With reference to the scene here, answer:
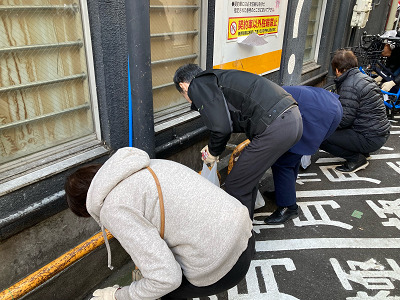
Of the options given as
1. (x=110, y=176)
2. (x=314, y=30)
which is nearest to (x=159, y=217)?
(x=110, y=176)

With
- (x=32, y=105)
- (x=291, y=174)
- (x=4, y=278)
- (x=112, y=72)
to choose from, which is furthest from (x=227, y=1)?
(x=4, y=278)

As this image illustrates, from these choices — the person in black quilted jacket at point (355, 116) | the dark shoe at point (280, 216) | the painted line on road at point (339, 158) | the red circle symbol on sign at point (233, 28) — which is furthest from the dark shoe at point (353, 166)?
the red circle symbol on sign at point (233, 28)

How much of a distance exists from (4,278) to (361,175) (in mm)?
4218

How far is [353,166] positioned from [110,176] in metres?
4.04

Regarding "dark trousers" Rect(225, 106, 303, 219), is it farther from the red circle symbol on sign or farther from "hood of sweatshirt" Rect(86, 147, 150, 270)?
the red circle symbol on sign

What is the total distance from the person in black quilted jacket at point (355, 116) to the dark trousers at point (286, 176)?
151 cm

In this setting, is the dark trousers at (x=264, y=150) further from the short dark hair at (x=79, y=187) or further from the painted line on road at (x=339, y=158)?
the painted line on road at (x=339, y=158)

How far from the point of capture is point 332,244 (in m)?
3.12

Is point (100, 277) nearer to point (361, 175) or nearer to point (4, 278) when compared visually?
point (4, 278)

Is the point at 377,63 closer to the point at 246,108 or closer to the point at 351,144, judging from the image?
the point at 351,144

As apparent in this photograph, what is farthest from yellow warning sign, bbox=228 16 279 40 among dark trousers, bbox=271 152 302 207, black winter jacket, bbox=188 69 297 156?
dark trousers, bbox=271 152 302 207

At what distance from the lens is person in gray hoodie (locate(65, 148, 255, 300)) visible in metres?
1.39

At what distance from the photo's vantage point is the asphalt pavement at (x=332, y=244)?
2.61 metres

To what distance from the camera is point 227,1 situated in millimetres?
3641
